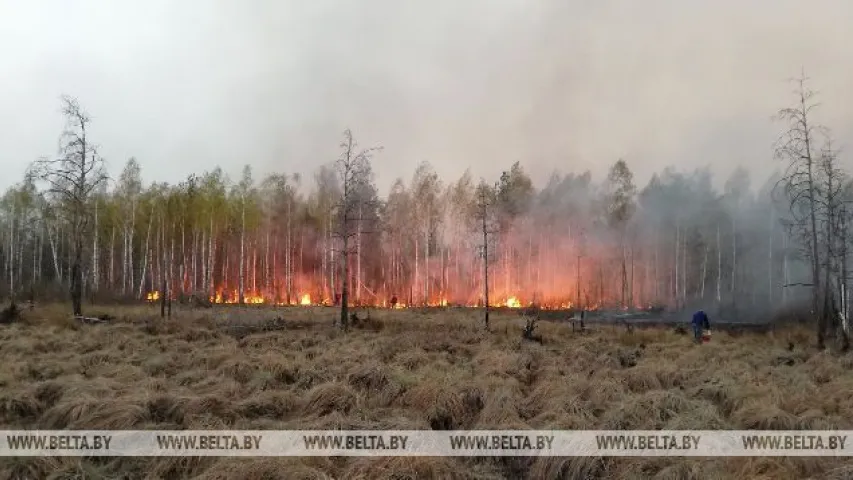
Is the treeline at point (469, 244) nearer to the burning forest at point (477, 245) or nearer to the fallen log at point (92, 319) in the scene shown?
the burning forest at point (477, 245)

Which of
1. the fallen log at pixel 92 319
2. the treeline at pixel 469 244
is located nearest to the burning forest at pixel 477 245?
the treeline at pixel 469 244

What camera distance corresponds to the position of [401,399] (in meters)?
7.88

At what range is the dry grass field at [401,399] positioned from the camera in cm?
516

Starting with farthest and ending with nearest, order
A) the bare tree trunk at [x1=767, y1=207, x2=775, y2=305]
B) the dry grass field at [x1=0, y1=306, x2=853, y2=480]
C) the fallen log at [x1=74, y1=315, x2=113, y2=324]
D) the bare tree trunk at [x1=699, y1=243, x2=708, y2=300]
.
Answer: the bare tree trunk at [x1=767, y1=207, x2=775, y2=305] → the bare tree trunk at [x1=699, y1=243, x2=708, y2=300] → the fallen log at [x1=74, y1=315, x2=113, y2=324] → the dry grass field at [x1=0, y1=306, x2=853, y2=480]

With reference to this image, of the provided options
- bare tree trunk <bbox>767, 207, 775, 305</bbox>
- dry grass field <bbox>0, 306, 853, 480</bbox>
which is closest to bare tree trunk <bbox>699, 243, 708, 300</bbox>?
bare tree trunk <bbox>767, 207, 775, 305</bbox>

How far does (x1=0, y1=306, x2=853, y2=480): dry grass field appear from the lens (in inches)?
203

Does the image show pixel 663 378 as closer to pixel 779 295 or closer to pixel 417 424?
pixel 417 424

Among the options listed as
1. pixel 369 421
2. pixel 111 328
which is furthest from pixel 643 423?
pixel 111 328

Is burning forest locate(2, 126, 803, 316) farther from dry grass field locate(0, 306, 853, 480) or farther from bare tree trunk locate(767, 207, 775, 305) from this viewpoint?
dry grass field locate(0, 306, 853, 480)

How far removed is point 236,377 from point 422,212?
43268mm

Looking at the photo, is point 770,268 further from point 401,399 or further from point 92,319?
point 92,319

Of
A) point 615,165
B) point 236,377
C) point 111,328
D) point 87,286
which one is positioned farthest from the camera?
point 615,165

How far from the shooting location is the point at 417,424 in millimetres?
6199

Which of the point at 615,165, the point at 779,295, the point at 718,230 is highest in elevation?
the point at 615,165
